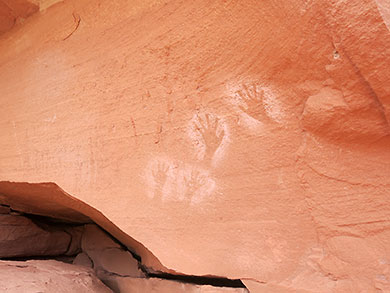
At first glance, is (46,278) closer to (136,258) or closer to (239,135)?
(136,258)

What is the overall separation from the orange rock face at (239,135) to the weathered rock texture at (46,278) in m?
0.38

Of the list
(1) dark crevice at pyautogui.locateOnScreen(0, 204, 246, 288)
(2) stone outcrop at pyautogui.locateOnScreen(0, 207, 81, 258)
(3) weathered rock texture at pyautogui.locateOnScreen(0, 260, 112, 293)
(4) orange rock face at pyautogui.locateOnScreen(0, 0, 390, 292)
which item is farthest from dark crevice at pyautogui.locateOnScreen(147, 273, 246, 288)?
(2) stone outcrop at pyautogui.locateOnScreen(0, 207, 81, 258)

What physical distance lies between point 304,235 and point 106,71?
2.91 feet

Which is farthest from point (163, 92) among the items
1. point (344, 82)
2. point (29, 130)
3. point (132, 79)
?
point (29, 130)

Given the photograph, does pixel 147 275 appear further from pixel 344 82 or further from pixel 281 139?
pixel 344 82

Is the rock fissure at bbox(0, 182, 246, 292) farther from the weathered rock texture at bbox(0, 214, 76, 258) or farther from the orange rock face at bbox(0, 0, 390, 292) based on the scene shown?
the orange rock face at bbox(0, 0, 390, 292)

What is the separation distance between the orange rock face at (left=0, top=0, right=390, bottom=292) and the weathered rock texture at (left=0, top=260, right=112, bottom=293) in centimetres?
38

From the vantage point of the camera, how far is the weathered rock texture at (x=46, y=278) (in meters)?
1.28

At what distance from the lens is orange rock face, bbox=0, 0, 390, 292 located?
823 mm

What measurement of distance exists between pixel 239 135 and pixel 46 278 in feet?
3.28

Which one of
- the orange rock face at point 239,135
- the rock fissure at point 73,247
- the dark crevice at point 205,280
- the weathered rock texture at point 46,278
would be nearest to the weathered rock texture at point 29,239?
the rock fissure at point 73,247

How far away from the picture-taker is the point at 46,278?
139 centimetres

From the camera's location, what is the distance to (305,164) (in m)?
0.90

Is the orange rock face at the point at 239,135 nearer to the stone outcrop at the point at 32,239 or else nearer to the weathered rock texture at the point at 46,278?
the weathered rock texture at the point at 46,278
